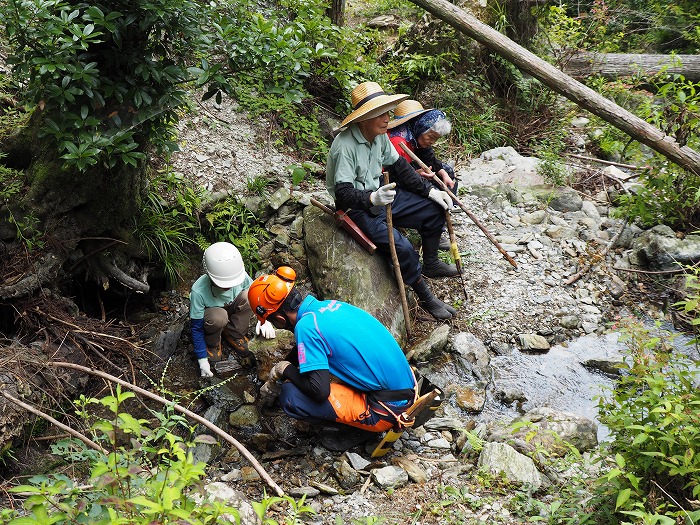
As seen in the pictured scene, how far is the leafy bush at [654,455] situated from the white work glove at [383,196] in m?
2.54

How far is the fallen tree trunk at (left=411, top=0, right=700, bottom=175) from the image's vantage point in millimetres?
6395

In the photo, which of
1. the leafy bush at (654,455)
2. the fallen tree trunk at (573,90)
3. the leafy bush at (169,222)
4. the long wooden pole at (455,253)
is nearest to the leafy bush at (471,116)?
the fallen tree trunk at (573,90)

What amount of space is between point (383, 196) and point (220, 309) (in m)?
1.77

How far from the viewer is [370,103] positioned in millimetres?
5160

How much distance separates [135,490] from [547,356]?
4.34 metres

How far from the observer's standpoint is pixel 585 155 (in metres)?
8.79

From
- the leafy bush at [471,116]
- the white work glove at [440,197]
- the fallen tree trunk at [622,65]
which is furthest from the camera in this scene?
the fallen tree trunk at [622,65]

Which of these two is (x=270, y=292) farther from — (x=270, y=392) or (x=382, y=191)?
(x=382, y=191)

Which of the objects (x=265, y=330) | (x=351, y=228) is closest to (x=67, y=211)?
(x=265, y=330)

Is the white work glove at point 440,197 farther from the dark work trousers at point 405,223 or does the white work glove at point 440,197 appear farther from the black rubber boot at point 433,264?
the black rubber boot at point 433,264

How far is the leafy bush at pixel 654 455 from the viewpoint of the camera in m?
2.87

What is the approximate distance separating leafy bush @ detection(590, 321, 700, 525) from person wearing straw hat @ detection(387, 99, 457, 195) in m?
3.33

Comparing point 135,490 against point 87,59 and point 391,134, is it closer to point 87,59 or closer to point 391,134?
point 87,59

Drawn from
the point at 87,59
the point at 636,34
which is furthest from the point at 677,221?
the point at 636,34
